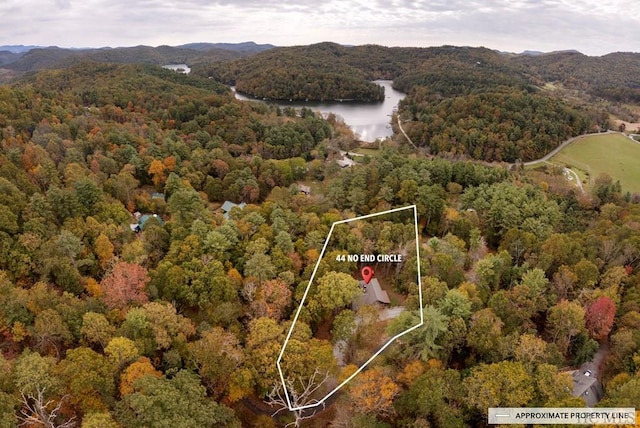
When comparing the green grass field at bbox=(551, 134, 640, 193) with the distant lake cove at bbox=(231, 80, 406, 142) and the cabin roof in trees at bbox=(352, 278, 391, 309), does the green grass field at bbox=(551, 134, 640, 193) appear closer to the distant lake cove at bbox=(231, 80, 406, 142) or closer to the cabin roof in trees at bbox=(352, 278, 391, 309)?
the distant lake cove at bbox=(231, 80, 406, 142)

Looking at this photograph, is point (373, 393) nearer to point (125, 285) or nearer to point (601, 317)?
point (601, 317)

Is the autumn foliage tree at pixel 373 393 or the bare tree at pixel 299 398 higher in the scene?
the autumn foliage tree at pixel 373 393

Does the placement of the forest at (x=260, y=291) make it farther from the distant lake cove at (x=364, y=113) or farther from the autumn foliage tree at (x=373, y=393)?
the distant lake cove at (x=364, y=113)

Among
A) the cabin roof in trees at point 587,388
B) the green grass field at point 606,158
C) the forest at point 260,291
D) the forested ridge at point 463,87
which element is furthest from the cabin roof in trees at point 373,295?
the forested ridge at point 463,87

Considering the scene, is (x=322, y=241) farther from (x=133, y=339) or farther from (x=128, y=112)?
(x=128, y=112)

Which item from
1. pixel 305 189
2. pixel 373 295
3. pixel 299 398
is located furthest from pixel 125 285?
pixel 305 189

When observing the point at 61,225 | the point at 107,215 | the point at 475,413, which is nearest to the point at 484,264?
the point at 475,413
